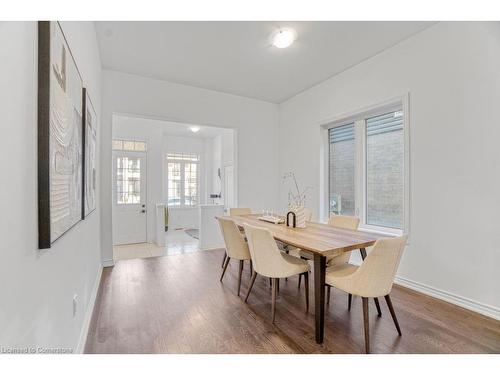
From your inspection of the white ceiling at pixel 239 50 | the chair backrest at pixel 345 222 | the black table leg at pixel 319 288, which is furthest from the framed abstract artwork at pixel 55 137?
the chair backrest at pixel 345 222

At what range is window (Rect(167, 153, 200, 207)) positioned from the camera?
727cm

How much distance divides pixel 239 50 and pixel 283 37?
2.09ft

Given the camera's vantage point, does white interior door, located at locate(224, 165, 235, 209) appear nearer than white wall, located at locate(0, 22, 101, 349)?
No

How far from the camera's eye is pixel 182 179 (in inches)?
293

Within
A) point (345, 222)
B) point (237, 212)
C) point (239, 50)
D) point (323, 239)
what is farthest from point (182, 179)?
point (323, 239)

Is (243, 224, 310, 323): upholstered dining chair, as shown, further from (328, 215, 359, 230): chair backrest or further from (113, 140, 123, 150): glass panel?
(113, 140, 123, 150): glass panel

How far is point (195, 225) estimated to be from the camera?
743cm

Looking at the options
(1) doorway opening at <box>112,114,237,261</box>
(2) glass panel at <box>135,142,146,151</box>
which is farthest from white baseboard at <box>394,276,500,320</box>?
(2) glass panel at <box>135,142,146,151</box>

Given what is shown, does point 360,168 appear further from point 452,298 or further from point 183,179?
point 183,179

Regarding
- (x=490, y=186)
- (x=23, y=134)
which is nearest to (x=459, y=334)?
(x=490, y=186)

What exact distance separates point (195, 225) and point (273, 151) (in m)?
3.66

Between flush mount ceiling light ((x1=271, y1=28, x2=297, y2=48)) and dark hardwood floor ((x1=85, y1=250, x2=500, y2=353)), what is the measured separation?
113 inches

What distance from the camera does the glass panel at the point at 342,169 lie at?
3809mm

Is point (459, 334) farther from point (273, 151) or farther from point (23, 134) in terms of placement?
point (273, 151)
